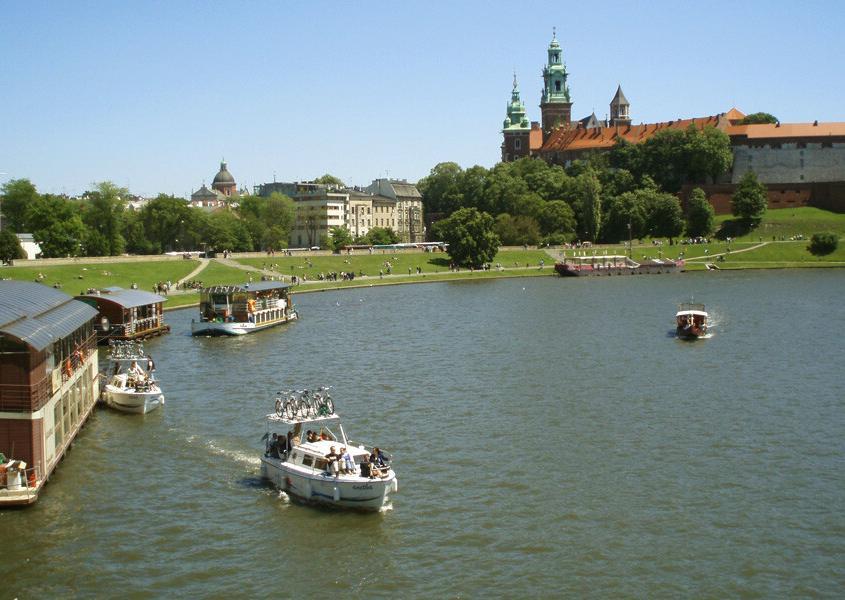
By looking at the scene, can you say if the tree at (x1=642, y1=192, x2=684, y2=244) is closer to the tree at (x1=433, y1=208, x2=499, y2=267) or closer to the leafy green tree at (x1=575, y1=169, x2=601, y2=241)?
the leafy green tree at (x1=575, y1=169, x2=601, y2=241)

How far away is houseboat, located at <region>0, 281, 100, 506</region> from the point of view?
115 ft

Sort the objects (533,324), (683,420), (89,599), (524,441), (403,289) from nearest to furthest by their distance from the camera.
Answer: (89,599)
(524,441)
(683,420)
(533,324)
(403,289)

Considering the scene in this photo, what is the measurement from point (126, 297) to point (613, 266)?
3682 inches

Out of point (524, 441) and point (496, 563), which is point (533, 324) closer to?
point (524, 441)

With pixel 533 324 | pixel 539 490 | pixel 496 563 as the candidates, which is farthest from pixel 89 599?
pixel 533 324

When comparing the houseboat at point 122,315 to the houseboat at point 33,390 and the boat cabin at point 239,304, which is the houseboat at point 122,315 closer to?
the boat cabin at point 239,304

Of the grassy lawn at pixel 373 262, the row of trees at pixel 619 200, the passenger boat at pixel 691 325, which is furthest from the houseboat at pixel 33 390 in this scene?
the row of trees at pixel 619 200

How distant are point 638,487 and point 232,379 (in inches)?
1166

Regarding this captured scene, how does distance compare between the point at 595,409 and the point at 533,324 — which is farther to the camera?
the point at 533,324

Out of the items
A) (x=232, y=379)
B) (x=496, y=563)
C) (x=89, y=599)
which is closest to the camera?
(x=89, y=599)

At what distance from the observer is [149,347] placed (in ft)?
241

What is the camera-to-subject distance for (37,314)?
40.7 meters

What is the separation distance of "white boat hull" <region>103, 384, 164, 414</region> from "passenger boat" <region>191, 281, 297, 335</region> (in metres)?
29.9

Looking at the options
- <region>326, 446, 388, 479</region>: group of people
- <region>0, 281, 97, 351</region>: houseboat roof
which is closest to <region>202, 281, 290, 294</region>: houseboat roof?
<region>0, 281, 97, 351</region>: houseboat roof
